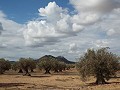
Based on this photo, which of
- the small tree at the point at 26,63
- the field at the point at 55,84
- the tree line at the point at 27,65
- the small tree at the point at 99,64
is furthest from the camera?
the tree line at the point at 27,65

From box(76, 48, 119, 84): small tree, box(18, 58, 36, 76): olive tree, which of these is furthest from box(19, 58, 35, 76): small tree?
box(76, 48, 119, 84): small tree

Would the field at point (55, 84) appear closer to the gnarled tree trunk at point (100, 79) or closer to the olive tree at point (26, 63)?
the gnarled tree trunk at point (100, 79)

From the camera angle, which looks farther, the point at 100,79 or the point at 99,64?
the point at 100,79

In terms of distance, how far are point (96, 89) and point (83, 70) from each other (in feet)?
43.7

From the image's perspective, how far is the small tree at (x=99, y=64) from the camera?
57719 millimetres

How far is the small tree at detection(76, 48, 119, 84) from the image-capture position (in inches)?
2272

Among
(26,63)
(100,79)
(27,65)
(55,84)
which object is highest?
(26,63)

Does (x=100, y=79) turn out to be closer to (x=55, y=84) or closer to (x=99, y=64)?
(x=99, y=64)

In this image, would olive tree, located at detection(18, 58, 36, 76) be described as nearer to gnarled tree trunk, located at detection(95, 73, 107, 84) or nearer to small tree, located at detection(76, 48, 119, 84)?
small tree, located at detection(76, 48, 119, 84)

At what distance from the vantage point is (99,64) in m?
58.0

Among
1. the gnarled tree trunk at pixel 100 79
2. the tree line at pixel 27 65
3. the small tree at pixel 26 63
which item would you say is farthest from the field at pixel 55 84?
the small tree at pixel 26 63

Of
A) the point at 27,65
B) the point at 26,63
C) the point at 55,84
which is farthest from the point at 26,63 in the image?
the point at 55,84

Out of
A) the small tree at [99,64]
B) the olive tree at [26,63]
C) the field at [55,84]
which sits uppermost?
the olive tree at [26,63]

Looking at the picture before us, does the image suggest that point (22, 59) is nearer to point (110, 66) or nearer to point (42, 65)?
point (42, 65)
